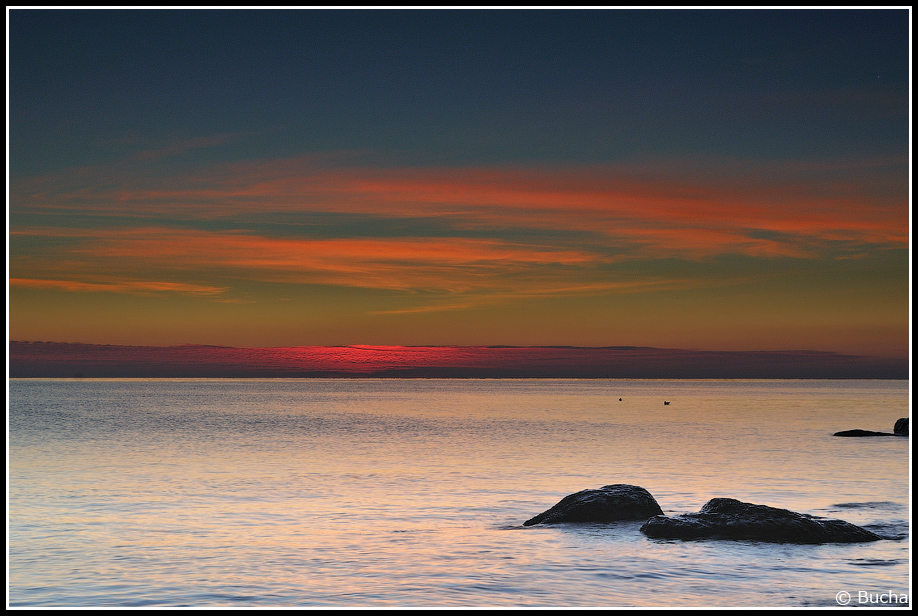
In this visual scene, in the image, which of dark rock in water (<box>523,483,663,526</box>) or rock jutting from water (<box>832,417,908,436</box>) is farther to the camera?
rock jutting from water (<box>832,417,908,436</box>)

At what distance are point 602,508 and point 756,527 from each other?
14.5ft

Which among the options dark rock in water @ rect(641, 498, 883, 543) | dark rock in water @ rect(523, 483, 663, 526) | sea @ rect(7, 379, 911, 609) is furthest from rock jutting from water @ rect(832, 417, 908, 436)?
dark rock in water @ rect(641, 498, 883, 543)

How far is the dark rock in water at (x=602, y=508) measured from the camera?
76.8 ft

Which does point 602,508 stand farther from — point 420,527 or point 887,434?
point 887,434

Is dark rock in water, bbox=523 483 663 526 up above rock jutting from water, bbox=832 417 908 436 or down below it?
above

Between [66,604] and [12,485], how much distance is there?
18.6 m

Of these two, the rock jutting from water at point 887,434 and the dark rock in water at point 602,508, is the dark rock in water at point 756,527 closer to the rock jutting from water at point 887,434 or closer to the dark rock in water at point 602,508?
the dark rock in water at point 602,508

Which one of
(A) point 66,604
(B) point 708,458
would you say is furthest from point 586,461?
(A) point 66,604

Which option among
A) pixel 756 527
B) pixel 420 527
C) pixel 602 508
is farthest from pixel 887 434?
pixel 420 527

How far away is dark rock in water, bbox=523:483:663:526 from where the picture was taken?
23.4m

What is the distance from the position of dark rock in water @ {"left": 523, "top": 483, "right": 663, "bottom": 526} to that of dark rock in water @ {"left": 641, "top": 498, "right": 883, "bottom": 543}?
1.88m

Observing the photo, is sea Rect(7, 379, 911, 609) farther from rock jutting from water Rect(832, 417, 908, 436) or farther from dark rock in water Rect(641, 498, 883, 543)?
rock jutting from water Rect(832, 417, 908, 436)

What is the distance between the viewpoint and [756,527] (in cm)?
2080

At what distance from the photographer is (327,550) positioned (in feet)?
67.2
